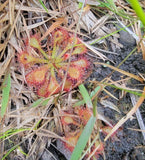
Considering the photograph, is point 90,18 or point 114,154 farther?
point 90,18

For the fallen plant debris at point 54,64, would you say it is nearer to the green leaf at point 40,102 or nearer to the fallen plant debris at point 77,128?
the green leaf at point 40,102

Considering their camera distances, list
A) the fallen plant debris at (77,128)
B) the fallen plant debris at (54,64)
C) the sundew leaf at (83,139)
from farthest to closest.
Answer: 1. the fallen plant debris at (54,64)
2. the fallen plant debris at (77,128)
3. the sundew leaf at (83,139)

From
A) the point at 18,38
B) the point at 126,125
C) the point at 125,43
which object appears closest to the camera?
the point at 126,125

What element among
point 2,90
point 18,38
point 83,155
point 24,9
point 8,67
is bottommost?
point 83,155

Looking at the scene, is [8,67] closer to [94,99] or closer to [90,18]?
[94,99]

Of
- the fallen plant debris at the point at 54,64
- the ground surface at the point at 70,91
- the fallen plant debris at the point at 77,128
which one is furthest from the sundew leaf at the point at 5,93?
the fallen plant debris at the point at 77,128

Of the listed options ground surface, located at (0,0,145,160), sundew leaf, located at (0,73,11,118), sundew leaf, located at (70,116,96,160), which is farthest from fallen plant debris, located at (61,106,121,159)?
sundew leaf, located at (0,73,11,118)

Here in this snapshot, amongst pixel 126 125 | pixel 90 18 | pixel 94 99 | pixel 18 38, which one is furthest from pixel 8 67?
pixel 126 125
